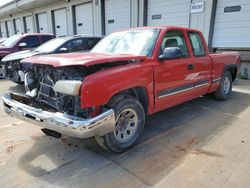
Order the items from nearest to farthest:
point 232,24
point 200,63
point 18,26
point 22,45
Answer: point 200,63 → point 232,24 → point 22,45 → point 18,26

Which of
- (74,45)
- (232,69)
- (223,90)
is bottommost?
(223,90)

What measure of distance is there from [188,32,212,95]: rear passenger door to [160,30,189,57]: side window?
0.71ft

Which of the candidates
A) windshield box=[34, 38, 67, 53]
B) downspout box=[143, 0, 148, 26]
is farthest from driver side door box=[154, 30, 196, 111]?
downspout box=[143, 0, 148, 26]

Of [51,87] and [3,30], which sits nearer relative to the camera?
[51,87]

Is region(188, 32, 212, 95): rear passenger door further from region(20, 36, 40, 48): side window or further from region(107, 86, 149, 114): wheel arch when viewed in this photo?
region(20, 36, 40, 48): side window

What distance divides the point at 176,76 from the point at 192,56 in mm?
781

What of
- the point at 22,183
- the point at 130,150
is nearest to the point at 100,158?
the point at 130,150

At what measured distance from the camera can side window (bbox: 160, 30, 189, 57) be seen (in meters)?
4.03

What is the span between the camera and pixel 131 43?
3.96m

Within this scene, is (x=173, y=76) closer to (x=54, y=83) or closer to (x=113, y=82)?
(x=113, y=82)

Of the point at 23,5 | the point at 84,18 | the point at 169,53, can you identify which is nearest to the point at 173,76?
the point at 169,53

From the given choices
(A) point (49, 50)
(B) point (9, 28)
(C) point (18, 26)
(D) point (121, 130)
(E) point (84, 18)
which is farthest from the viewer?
(B) point (9, 28)

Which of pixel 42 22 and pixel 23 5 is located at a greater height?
pixel 23 5

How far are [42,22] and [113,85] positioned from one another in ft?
70.8
